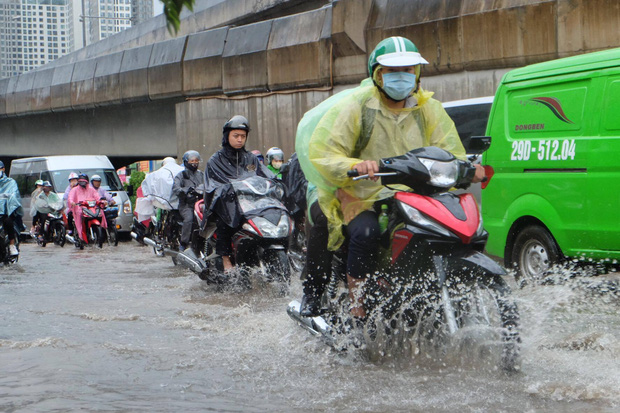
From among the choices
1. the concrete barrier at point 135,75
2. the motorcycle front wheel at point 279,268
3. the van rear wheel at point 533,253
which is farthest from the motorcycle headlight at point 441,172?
the concrete barrier at point 135,75

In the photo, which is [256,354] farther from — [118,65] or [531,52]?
[118,65]

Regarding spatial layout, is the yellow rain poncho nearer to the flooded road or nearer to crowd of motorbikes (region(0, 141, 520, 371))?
crowd of motorbikes (region(0, 141, 520, 371))

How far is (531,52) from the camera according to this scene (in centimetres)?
1466

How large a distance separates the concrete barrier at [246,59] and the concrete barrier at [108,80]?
5823 millimetres

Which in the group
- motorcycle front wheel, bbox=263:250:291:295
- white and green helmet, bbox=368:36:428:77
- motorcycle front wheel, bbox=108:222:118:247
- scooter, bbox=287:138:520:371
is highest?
white and green helmet, bbox=368:36:428:77

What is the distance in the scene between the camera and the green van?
27.1 feet

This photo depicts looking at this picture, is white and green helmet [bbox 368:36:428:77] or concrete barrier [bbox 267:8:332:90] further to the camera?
concrete barrier [bbox 267:8:332:90]

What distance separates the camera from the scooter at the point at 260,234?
8.98 meters

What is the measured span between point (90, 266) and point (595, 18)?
25.4 ft

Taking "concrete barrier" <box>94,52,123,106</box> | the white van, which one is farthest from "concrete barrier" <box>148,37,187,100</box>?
the white van

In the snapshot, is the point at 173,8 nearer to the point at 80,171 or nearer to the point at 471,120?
the point at 471,120

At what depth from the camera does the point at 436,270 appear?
4.90 m

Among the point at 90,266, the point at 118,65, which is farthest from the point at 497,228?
the point at 118,65

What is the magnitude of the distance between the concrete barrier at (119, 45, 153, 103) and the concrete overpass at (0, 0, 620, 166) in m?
0.03
